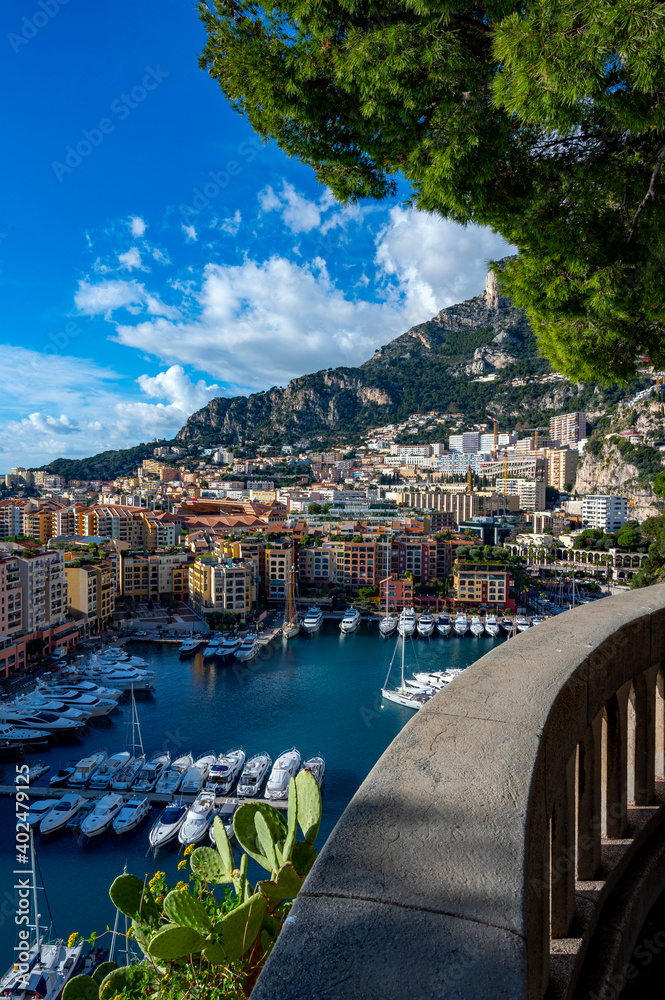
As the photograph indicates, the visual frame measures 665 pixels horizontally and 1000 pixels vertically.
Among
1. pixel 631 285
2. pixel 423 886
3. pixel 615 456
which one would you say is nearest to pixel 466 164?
pixel 631 285

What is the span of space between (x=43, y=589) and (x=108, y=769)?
8.21 m

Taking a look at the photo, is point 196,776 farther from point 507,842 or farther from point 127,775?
point 507,842

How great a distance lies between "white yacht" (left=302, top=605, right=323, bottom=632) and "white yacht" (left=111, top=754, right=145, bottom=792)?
986 cm

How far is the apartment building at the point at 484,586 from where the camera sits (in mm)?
21859

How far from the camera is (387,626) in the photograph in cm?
2011

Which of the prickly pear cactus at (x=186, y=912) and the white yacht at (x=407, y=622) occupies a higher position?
the prickly pear cactus at (x=186, y=912)

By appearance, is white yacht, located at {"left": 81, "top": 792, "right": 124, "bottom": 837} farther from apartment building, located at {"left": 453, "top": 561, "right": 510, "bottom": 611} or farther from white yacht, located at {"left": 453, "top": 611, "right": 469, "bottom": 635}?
apartment building, located at {"left": 453, "top": 561, "right": 510, "bottom": 611}

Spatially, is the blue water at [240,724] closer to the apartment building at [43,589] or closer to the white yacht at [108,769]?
the white yacht at [108,769]

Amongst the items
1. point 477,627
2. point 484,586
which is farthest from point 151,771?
point 484,586

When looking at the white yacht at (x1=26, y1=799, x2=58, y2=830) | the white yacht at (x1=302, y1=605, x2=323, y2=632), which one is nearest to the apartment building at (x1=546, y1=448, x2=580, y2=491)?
the white yacht at (x1=302, y1=605, x2=323, y2=632)

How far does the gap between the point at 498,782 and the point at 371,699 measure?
14.5 metres

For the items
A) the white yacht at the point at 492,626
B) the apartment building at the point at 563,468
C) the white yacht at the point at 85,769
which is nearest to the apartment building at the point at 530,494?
the apartment building at the point at 563,468

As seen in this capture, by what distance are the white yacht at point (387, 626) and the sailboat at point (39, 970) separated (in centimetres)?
1409

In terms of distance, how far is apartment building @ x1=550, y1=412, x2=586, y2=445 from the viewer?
56.3 metres
